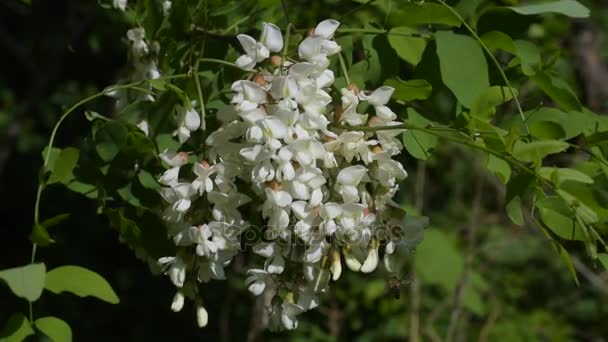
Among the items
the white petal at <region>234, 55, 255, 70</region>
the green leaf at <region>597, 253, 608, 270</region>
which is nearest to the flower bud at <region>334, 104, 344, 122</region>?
the white petal at <region>234, 55, 255, 70</region>

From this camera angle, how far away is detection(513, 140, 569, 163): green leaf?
2.80 ft

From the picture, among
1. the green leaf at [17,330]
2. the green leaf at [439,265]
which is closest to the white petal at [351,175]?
the green leaf at [17,330]

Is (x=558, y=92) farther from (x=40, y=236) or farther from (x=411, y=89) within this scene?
(x=40, y=236)

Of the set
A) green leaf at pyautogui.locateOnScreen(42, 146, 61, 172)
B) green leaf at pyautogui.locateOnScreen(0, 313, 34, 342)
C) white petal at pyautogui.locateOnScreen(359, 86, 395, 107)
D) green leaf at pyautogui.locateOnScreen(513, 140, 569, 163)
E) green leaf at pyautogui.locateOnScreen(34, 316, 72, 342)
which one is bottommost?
green leaf at pyautogui.locateOnScreen(0, 313, 34, 342)

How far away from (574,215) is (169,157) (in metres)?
0.45

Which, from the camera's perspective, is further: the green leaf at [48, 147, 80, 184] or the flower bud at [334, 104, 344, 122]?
the green leaf at [48, 147, 80, 184]

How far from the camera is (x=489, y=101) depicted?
965 millimetres

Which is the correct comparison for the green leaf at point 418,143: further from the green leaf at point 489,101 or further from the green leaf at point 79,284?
the green leaf at point 79,284

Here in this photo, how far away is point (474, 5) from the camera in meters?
1.13

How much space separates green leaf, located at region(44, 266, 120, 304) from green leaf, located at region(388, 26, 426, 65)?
1.46ft

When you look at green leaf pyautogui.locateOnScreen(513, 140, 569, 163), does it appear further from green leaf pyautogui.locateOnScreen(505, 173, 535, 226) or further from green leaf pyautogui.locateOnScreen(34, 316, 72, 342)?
green leaf pyautogui.locateOnScreen(34, 316, 72, 342)

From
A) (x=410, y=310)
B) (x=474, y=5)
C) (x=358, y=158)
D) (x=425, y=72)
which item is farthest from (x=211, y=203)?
(x=410, y=310)

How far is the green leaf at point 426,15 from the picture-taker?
3.34ft

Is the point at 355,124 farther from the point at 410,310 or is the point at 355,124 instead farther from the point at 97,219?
the point at 97,219
